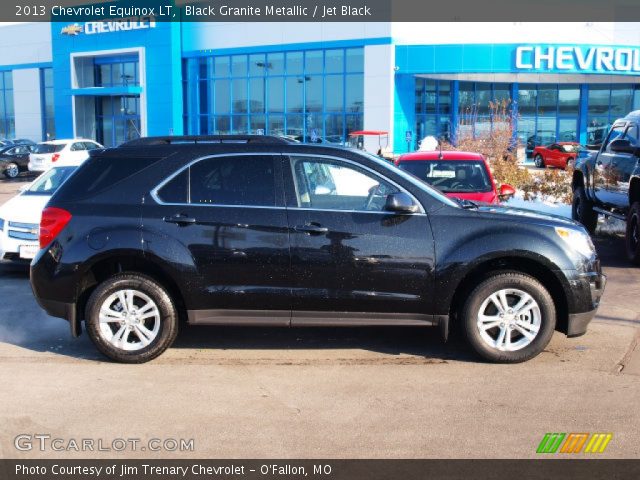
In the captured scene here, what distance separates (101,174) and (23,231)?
3856 millimetres

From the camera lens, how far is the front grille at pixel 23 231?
9352mm

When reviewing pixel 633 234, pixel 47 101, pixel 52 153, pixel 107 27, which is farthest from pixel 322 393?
pixel 47 101

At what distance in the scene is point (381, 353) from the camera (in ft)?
20.7

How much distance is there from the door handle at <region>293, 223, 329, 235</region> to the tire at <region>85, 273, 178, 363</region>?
4.11 feet

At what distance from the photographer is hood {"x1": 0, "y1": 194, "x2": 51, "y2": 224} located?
9.48 metres

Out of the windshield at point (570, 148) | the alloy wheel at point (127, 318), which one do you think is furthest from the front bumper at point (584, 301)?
the windshield at point (570, 148)

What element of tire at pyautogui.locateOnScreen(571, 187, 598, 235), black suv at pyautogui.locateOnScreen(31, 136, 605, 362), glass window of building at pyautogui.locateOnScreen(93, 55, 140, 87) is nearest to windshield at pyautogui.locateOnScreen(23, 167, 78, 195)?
black suv at pyautogui.locateOnScreen(31, 136, 605, 362)

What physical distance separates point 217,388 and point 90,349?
5.61 ft

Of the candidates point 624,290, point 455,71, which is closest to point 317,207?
point 624,290

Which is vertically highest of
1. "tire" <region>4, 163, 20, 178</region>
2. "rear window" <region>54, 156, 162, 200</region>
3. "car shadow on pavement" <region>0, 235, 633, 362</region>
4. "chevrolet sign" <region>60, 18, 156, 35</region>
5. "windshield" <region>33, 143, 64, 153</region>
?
"chevrolet sign" <region>60, 18, 156, 35</region>

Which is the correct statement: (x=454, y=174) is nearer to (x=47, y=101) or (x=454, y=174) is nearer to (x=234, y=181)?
(x=234, y=181)

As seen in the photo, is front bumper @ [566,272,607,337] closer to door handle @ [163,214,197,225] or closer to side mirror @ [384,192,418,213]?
side mirror @ [384,192,418,213]
